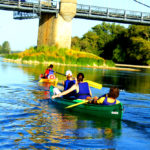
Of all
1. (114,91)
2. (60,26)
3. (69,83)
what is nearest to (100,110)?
(114,91)

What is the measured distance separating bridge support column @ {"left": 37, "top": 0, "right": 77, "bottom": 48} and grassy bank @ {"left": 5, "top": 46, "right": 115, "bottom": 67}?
259 centimetres

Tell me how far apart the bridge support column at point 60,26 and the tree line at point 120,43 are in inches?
119

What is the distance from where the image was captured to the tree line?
70.9m

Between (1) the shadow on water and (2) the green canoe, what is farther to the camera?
(2) the green canoe

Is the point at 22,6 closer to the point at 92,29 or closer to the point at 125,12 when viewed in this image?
the point at 125,12

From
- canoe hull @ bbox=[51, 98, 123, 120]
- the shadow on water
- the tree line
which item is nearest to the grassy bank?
the tree line

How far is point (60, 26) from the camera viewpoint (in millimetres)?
51000

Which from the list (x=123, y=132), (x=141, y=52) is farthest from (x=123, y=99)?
(x=141, y=52)

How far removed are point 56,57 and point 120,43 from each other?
36.9 metres

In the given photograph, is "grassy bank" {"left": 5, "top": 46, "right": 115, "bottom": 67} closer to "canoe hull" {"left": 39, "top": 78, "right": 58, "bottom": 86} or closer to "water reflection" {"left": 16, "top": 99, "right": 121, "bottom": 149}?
"canoe hull" {"left": 39, "top": 78, "right": 58, "bottom": 86}

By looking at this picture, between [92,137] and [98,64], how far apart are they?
41.4 metres

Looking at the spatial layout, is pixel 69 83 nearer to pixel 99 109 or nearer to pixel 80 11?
pixel 99 109

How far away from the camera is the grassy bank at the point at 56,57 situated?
4678 centimetres

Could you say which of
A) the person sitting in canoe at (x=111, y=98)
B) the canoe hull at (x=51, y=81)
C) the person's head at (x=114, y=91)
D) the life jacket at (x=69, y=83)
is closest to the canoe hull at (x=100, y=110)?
the person sitting in canoe at (x=111, y=98)
